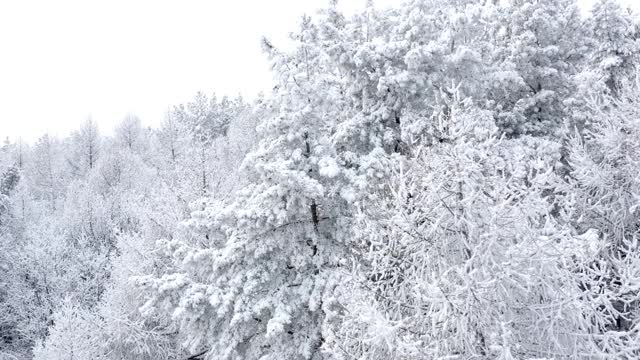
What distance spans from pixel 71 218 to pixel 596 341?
130ft

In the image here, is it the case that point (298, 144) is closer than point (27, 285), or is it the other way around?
point (298, 144)

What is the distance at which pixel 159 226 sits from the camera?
19.2 meters

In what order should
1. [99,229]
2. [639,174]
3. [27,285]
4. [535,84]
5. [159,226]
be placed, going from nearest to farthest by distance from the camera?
[639,174] < [535,84] < [159,226] < [27,285] < [99,229]

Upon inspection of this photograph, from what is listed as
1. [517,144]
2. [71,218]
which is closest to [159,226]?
[517,144]

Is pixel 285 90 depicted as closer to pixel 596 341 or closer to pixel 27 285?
pixel 596 341

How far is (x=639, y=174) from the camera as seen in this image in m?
9.09

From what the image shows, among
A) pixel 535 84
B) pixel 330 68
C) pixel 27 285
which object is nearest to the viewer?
pixel 330 68

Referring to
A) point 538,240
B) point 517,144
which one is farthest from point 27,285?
point 538,240

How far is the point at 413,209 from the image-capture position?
→ 24.9 ft

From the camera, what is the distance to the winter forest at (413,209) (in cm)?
654

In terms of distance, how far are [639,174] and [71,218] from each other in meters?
39.5

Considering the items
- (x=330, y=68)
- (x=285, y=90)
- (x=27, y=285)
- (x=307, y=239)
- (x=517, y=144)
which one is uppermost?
(x=330, y=68)

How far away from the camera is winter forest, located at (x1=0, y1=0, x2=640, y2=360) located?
654cm

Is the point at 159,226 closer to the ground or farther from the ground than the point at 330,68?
closer to the ground
